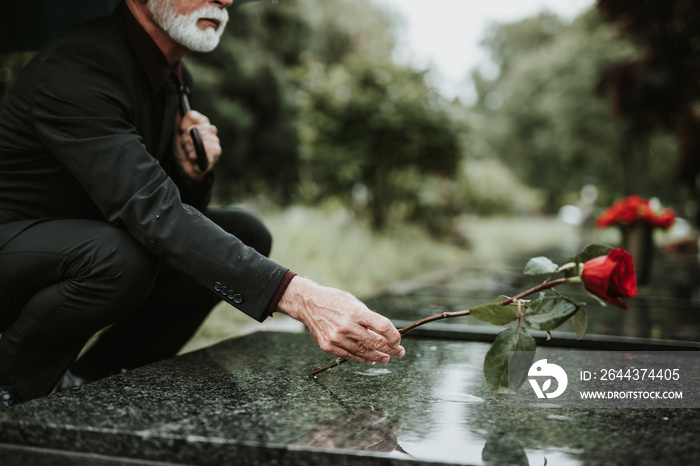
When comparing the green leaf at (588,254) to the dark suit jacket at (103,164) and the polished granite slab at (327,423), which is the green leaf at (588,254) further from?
the dark suit jacket at (103,164)

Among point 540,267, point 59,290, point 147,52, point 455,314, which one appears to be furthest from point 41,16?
point 540,267

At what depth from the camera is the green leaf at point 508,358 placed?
1.40m

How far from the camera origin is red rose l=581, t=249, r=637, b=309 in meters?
1.32

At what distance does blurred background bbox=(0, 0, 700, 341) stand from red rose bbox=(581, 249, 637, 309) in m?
3.11

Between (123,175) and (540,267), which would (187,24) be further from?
(540,267)

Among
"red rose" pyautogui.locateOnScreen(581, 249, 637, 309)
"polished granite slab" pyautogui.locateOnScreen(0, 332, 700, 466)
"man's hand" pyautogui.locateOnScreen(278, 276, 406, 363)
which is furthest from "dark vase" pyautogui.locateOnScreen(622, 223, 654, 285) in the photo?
"man's hand" pyautogui.locateOnScreen(278, 276, 406, 363)

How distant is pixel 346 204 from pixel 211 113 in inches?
223

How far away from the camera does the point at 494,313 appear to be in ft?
4.73

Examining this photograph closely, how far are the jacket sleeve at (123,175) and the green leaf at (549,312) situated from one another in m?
0.58

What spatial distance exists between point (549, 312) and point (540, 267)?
0.10 metres

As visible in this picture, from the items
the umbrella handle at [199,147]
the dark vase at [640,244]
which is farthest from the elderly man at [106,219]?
the dark vase at [640,244]

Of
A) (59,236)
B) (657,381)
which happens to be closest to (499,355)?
(657,381)

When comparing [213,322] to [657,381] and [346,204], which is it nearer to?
[657,381]

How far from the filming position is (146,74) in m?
1.92
